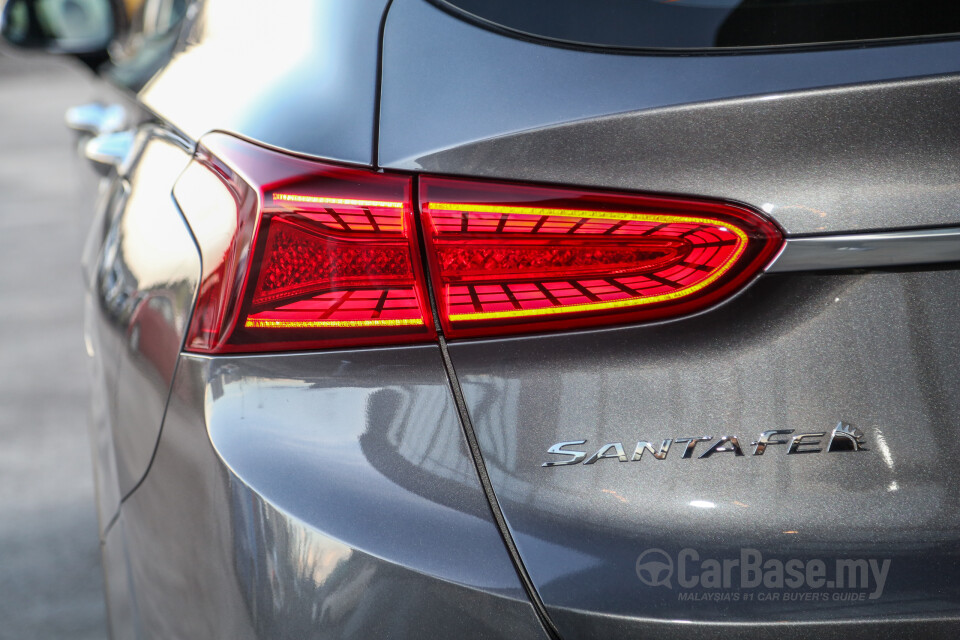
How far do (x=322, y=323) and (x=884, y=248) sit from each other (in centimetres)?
62

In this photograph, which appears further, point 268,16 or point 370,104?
point 268,16

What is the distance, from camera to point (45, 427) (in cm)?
371

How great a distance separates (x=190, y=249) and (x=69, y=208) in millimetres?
6995

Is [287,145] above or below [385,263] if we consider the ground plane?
above

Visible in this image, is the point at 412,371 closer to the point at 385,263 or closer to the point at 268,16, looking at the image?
the point at 385,263

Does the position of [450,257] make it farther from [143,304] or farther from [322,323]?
[143,304]

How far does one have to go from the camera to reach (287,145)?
109 cm

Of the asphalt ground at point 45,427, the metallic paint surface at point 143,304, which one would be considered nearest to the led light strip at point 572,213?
the metallic paint surface at point 143,304

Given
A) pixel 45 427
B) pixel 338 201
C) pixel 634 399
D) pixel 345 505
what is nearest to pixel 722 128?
pixel 634 399

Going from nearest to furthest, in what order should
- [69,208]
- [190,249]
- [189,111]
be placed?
[190,249]
[189,111]
[69,208]

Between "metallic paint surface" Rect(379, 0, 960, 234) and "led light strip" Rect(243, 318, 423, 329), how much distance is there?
0.58ft

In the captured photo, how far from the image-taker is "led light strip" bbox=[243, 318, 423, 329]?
3.49 ft

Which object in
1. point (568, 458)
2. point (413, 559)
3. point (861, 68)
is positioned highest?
point (861, 68)

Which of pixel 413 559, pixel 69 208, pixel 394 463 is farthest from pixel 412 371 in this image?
pixel 69 208
